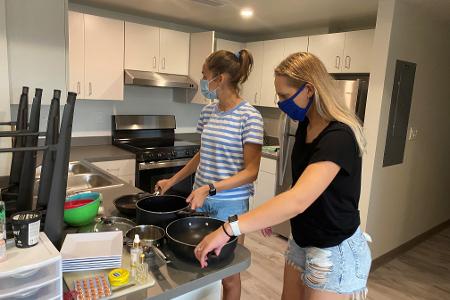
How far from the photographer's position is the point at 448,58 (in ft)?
10.8

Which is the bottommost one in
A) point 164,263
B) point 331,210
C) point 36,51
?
point 164,263

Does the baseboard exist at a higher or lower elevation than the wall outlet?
lower

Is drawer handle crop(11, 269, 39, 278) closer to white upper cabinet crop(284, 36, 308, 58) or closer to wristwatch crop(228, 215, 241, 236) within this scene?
wristwatch crop(228, 215, 241, 236)

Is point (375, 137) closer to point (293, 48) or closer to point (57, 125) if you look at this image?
point (293, 48)

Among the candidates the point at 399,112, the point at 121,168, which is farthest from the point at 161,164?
the point at 399,112

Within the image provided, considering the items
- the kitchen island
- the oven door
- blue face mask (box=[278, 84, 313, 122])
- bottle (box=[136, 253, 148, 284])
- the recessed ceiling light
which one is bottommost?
the oven door

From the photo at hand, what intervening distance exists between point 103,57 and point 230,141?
2.19 meters

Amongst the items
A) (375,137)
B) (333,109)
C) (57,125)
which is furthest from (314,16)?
(57,125)

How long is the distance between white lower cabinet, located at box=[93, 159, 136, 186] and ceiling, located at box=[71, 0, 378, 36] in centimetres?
144

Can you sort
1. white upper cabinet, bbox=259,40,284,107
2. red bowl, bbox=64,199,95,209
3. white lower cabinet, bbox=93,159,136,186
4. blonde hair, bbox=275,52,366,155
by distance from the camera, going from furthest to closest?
white upper cabinet, bbox=259,40,284,107 → white lower cabinet, bbox=93,159,136,186 → red bowl, bbox=64,199,95,209 → blonde hair, bbox=275,52,366,155

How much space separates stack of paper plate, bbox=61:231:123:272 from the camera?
38.3 inches

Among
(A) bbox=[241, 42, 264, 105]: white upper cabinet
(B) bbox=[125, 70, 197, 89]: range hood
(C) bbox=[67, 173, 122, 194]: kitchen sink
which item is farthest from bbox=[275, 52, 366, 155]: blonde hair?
(A) bbox=[241, 42, 264, 105]: white upper cabinet

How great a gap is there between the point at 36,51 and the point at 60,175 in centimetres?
177

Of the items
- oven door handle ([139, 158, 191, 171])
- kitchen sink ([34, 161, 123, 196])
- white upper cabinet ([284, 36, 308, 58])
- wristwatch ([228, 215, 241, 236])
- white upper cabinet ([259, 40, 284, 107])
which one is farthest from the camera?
white upper cabinet ([259, 40, 284, 107])
